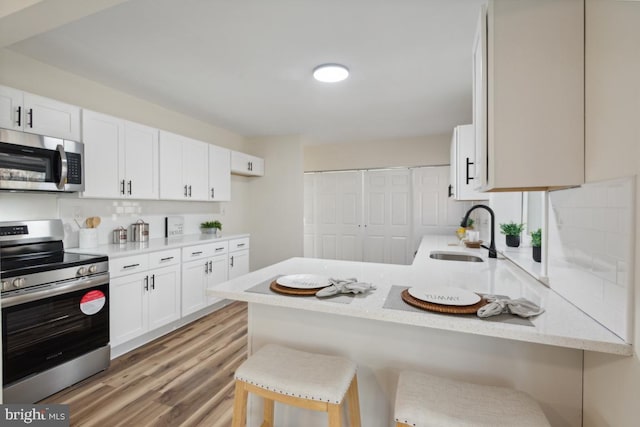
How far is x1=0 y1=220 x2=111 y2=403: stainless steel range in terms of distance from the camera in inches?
70.9

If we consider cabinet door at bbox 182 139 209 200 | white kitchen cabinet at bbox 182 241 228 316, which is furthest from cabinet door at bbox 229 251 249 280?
cabinet door at bbox 182 139 209 200

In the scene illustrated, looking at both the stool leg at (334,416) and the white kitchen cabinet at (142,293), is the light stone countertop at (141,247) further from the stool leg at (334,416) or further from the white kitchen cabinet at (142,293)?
the stool leg at (334,416)

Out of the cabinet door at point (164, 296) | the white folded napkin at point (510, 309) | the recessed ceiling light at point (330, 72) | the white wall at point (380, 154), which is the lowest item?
the cabinet door at point (164, 296)

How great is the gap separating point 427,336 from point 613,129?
978 mm

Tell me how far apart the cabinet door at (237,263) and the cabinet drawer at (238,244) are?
0.18 ft

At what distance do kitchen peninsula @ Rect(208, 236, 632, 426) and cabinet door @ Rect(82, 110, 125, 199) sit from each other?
1.93 meters

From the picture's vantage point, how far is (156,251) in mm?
2828

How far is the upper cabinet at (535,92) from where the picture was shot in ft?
3.55

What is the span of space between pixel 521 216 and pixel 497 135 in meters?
2.08

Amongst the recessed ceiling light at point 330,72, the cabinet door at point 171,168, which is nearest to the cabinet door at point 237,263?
the cabinet door at point 171,168

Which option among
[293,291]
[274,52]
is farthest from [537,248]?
[274,52]

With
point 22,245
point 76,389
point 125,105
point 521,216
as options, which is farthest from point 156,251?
point 521,216

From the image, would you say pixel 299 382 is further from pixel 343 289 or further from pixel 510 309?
pixel 510 309

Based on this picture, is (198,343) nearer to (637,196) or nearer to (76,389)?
(76,389)
